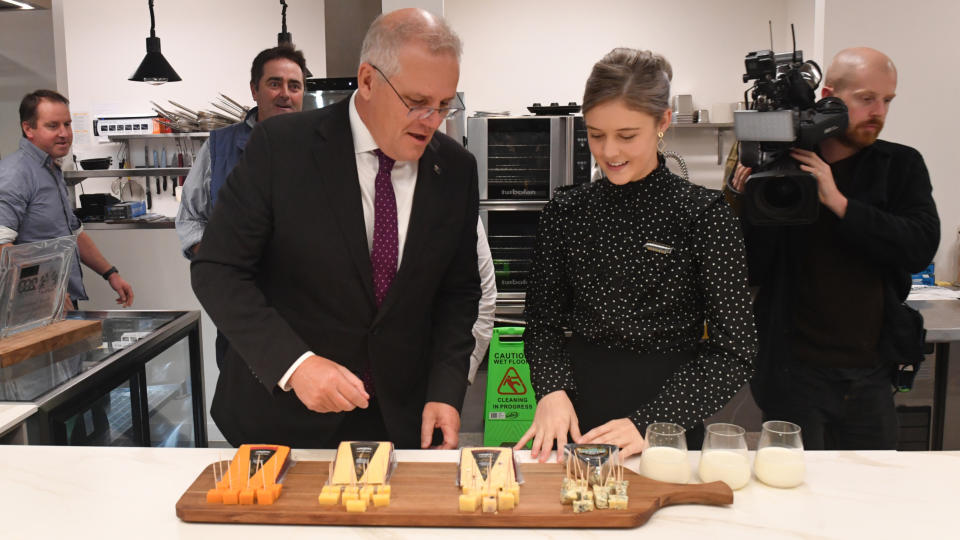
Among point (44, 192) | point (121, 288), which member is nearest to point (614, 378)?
point (121, 288)

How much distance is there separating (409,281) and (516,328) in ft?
7.01

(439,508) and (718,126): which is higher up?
(718,126)

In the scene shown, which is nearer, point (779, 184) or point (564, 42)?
point (779, 184)

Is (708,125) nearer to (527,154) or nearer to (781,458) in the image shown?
(527,154)

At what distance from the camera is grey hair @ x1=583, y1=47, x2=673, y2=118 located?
1417 millimetres

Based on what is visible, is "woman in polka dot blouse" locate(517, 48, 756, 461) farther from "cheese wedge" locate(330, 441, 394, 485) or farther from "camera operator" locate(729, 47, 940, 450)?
"camera operator" locate(729, 47, 940, 450)

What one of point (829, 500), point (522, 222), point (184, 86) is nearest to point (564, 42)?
point (522, 222)

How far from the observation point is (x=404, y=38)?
143 cm

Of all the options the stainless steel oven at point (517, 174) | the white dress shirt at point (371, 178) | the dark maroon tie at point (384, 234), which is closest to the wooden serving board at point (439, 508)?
the dark maroon tie at point (384, 234)

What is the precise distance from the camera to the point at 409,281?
61.6 inches

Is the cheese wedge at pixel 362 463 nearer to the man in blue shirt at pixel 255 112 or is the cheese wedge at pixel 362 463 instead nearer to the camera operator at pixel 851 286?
the camera operator at pixel 851 286

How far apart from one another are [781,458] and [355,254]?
87 cm

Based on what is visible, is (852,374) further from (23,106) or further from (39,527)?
(23,106)

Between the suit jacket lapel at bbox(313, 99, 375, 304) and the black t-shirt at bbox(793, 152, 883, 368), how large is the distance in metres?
1.14
